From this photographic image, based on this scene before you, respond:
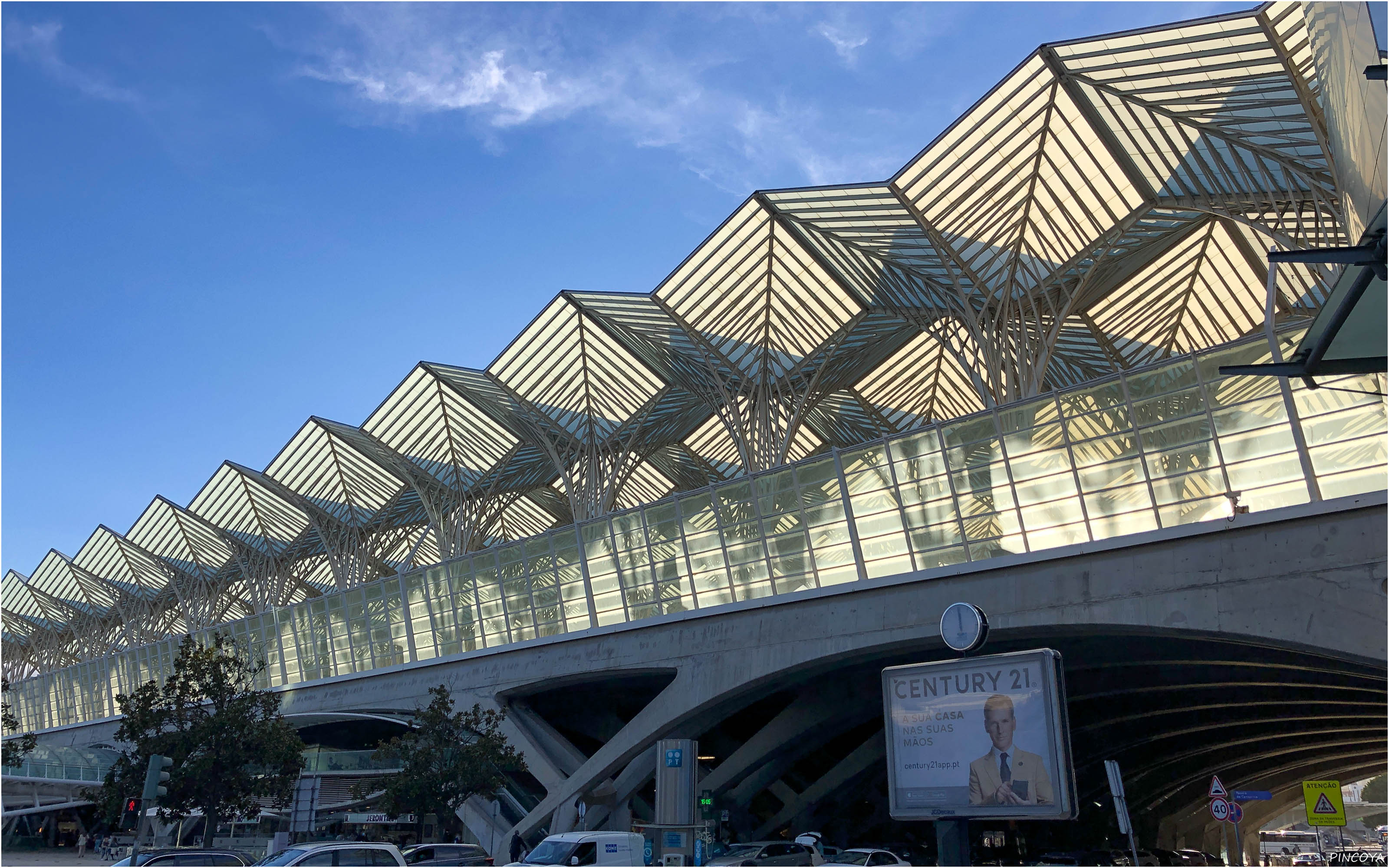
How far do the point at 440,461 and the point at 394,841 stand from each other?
23.9m

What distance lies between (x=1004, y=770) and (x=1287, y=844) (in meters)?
101

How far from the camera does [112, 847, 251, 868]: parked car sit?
19.8 meters

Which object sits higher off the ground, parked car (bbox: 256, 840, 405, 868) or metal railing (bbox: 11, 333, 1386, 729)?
metal railing (bbox: 11, 333, 1386, 729)

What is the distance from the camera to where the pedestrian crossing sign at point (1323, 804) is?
62.2ft

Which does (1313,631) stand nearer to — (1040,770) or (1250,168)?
(1040,770)

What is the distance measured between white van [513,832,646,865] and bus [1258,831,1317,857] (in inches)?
2457

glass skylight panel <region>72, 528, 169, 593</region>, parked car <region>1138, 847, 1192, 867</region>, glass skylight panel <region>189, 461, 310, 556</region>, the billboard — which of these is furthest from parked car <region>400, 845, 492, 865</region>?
glass skylight panel <region>72, 528, 169, 593</region>

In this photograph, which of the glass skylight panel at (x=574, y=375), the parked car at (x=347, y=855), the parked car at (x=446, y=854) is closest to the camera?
the parked car at (x=347, y=855)

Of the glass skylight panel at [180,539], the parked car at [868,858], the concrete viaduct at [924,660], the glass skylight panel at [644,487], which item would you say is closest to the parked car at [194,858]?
the parked car at [868,858]

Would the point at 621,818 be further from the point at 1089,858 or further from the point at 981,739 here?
the point at 981,739

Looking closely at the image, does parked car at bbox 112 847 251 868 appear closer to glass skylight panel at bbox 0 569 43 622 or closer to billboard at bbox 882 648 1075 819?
billboard at bbox 882 648 1075 819

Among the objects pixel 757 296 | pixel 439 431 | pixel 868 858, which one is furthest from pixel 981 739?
pixel 439 431

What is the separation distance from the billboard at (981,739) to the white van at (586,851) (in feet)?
27.5

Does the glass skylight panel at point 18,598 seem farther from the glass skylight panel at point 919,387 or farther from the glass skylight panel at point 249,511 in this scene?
the glass skylight panel at point 919,387
